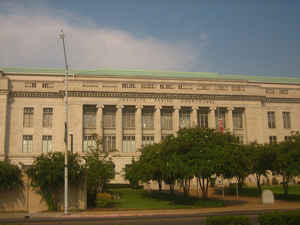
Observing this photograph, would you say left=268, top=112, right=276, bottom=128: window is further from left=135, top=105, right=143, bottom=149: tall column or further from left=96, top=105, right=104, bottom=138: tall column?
left=96, top=105, right=104, bottom=138: tall column

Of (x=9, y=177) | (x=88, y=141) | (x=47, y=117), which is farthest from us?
(x=47, y=117)

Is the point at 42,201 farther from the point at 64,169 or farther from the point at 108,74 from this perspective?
the point at 108,74

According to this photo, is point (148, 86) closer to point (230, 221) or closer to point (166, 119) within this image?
point (166, 119)

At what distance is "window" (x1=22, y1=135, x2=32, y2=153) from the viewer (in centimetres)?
6419

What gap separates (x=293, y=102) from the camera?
75.1 meters

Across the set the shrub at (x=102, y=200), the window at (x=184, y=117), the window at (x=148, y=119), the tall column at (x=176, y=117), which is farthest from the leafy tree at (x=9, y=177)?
the window at (x=184, y=117)

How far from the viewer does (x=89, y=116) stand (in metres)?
67.2

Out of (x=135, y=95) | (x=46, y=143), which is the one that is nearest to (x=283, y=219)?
(x=135, y=95)

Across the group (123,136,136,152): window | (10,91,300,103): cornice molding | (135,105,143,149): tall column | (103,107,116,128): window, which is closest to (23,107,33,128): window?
(10,91,300,103): cornice molding

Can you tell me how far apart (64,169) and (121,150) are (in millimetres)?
32414

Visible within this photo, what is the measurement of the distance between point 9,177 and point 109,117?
3532 centimetres

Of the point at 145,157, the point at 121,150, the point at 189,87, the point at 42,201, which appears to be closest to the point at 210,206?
the point at 145,157

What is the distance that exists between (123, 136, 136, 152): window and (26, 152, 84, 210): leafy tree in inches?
1254

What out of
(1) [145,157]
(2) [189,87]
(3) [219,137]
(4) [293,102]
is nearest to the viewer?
(3) [219,137]
